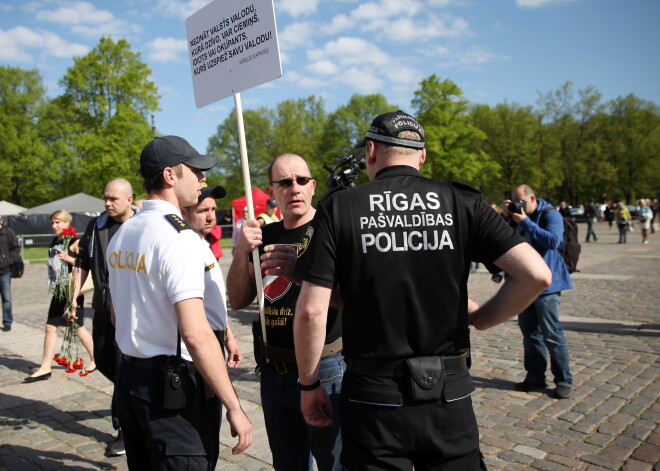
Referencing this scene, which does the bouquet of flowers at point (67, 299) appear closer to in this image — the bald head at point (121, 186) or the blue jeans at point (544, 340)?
the bald head at point (121, 186)

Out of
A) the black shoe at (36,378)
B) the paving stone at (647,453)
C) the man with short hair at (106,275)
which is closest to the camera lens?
the paving stone at (647,453)

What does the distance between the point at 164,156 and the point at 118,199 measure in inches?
92.7

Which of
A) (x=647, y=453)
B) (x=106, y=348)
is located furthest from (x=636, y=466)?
(x=106, y=348)

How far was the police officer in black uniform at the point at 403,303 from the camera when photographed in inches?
77.1

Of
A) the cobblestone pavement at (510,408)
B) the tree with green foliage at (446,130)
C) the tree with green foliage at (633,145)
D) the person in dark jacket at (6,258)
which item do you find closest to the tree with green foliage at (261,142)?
the tree with green foliage at (446,130)

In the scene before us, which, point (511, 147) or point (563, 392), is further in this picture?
point (511, 147)

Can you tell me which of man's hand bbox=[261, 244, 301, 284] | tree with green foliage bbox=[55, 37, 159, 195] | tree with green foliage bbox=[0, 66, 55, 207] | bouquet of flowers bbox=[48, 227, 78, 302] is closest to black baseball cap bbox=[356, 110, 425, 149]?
man's hand bbox=[261, 244, 301, 284]

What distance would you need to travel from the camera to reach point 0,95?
41.2 m

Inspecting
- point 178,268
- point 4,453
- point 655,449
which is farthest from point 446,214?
point 4,453

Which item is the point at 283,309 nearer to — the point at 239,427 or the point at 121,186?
the point at 239,427

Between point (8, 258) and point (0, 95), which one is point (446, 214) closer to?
point (8, 258)

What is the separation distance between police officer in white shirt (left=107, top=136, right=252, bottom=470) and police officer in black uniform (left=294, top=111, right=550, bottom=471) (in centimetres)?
45

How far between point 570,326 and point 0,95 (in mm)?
46576

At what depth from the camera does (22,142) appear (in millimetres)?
38469
